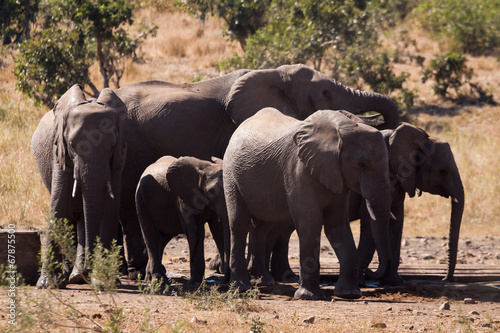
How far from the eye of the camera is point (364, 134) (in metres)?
7.85

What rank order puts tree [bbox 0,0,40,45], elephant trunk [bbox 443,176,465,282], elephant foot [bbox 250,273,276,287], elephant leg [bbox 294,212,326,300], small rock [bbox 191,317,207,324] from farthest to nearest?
tree [bbox 0,0,40,45], elephant trunk [bbox 443,176,465,282], elephant foot [bbox 250,273,276,287], elephant leg [bbox 294,212,326,300], small rock [bbox 191,317,207,324]

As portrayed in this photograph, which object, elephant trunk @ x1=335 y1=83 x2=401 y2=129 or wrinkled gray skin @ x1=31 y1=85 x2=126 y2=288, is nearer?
wrinkled gray skin @ x1=31 y1=85 x2=126 y2=288

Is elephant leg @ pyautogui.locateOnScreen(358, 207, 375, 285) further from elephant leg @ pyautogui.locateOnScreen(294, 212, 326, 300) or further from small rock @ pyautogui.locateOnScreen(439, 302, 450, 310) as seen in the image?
small rock @ pyautogui.locateOnScreen(439, 302, 450, 310)

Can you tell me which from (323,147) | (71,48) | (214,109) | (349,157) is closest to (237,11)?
(71,48)

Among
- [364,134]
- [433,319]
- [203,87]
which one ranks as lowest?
[433,319]

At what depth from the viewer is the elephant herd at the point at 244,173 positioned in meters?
8.09

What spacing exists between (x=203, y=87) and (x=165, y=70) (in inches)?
485

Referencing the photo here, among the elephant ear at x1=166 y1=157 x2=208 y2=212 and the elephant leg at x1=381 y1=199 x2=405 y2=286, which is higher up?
the elephant ear at x1=166 y1=157 x2=208 y2=212

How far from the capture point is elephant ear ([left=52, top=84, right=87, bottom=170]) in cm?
868

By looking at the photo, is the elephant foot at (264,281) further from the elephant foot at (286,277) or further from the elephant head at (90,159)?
the elephant head at (90,159)

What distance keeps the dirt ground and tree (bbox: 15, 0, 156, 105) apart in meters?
7.48

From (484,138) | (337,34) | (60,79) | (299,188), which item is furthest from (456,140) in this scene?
(299,188)

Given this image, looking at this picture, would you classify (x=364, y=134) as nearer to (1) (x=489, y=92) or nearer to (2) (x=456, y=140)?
(2) (x=456, y=140)

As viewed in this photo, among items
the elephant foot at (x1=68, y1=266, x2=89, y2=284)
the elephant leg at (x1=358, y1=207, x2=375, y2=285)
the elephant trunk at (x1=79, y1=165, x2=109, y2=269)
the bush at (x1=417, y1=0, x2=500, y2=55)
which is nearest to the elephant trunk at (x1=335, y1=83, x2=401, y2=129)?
the elephant leg at (x1=358, y1=207, x2=375, y2=285)
